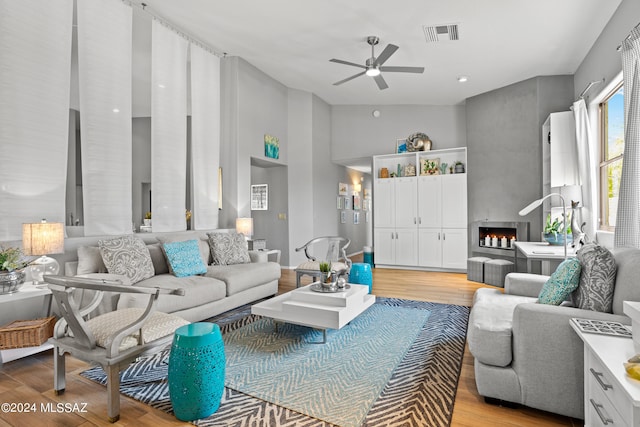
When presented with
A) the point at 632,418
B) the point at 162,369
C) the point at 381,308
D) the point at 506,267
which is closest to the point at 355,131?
the point at 506,267

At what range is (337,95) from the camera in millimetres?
6918

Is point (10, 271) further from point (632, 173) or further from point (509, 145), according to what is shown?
point (509, 145)

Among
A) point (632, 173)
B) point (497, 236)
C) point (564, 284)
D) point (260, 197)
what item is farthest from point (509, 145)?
point (260, 197)

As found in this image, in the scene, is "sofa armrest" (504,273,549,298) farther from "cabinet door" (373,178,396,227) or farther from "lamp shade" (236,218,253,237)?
"cabinet door" (373,178,396,227)

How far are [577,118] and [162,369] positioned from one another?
5.33 meters

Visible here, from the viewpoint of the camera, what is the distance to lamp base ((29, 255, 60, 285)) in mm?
2768

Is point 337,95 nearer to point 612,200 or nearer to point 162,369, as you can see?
point 612,200

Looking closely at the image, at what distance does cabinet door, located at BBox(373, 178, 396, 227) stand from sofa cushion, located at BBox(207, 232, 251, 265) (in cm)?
337

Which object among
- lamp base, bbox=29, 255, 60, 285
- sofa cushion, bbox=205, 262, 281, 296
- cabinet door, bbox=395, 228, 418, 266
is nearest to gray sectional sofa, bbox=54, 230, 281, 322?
sofa cushion, bbox=205, 262, 281, 296

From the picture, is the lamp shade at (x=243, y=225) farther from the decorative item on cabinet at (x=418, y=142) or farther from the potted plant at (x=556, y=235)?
the potted plant at (x=556, y=235)

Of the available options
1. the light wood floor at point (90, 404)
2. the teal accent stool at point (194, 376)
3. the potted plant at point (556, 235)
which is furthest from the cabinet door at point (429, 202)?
the teal accent stool at point (194, 376)

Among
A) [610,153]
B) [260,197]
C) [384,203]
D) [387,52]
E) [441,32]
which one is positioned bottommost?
[384,203]

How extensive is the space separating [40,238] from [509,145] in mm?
6582

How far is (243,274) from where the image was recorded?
A: 3914 mm
